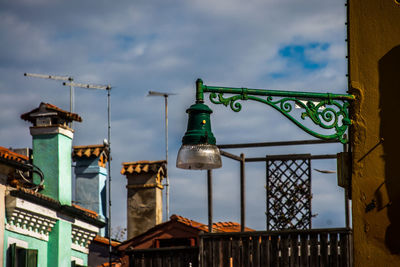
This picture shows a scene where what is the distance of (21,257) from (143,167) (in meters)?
7.32

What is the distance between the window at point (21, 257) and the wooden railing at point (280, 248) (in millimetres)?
4975

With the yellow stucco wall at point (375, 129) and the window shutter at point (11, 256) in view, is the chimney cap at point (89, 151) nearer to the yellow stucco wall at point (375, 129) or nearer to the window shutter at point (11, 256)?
the window shutter at point (11, 256)

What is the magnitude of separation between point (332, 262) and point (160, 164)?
461 inches

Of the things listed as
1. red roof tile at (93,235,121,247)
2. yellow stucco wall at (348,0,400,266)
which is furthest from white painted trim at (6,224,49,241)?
yellow stucco wall at (348,0,400,266)

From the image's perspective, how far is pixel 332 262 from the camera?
60.2 ft

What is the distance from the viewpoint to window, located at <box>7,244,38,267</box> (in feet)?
72.1

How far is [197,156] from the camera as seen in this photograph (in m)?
8.96

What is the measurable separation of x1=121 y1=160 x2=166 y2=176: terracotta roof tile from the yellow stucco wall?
20339 millimetres

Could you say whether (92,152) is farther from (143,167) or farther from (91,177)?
(143,167)

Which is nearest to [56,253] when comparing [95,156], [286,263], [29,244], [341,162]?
[29,244]

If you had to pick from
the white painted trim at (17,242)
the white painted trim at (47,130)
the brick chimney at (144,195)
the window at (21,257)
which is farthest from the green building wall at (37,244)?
the brick chimney at (144,195)

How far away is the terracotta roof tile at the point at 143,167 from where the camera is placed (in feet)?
95.3

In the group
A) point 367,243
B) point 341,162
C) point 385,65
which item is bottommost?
point 367,243

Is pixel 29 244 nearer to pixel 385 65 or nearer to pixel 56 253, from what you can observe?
pixel 56 253
